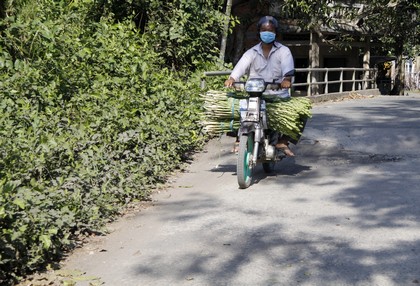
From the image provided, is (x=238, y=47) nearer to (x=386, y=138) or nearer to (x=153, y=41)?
(x=153, y=41)

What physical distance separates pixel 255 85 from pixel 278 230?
2220 mm

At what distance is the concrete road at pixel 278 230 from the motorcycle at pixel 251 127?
0.27 meters

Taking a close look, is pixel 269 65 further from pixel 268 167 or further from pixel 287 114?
pixel 268 167

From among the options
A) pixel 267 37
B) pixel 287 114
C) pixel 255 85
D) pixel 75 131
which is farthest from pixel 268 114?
pixel 75 131

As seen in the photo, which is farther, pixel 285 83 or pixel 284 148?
pixel 284 148

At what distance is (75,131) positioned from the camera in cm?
782

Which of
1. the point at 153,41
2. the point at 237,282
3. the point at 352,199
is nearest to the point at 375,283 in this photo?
the point at 237,282

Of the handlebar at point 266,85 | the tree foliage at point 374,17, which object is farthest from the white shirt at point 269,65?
the tree foliage at point 374,17

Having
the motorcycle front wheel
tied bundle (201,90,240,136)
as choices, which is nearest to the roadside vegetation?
tied bundle (201,90,240,136)

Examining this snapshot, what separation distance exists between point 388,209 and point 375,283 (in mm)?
2121

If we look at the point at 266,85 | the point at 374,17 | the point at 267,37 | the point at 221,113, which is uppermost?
the point at 374,17

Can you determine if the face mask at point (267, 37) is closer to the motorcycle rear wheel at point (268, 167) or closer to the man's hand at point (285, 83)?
the man's hand at point (285, 83)

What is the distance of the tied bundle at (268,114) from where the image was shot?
776 centimetres

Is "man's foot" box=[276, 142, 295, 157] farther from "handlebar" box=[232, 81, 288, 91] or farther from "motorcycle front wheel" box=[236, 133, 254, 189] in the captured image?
"handlebar" box=[232, 81, 288, 91]
